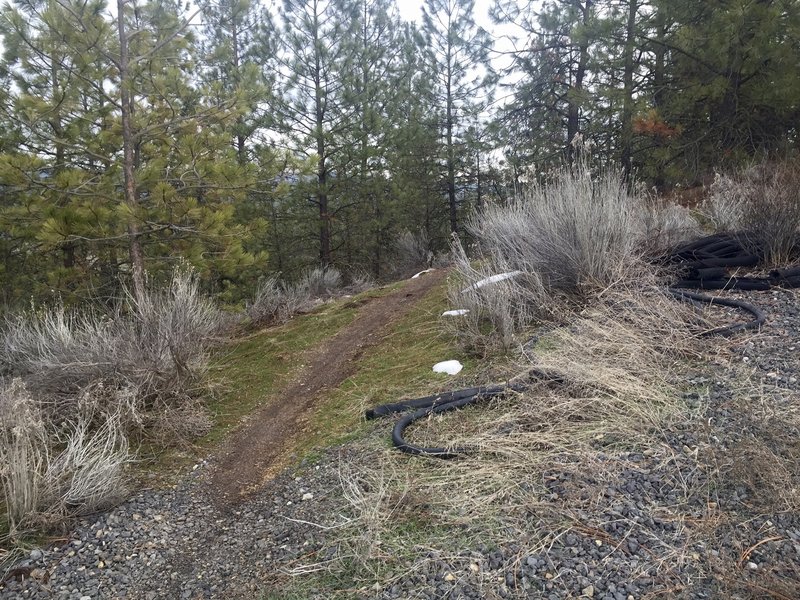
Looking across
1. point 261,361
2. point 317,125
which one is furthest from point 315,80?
point 261,361

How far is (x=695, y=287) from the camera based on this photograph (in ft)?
14.7

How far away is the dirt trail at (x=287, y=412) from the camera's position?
3.10 m

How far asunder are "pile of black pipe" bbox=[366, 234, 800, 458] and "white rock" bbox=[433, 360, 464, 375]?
1.71 feet

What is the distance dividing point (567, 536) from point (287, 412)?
2.50 meters

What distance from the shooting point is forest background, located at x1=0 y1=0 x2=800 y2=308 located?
5.91 m

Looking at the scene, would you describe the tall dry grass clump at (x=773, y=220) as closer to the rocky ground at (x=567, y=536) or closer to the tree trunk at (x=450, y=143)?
the rocky ground at (x=567, y=536)

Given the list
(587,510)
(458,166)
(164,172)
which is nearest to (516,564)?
(587,510)

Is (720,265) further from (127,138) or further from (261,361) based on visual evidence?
(127,138)

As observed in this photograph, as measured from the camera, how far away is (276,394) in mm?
4383

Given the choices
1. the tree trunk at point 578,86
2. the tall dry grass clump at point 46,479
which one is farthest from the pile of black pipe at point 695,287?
the tree trunk at point 578,86

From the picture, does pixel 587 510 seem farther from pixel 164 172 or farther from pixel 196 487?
pixel 164 172

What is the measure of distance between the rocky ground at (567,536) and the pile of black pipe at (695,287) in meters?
0.43

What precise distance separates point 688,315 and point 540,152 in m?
11.0

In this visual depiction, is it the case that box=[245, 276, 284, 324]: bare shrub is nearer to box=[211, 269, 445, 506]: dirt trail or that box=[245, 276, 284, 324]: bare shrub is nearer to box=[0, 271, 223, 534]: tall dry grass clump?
box=[211, 269, 445, 506]: dirt trail
